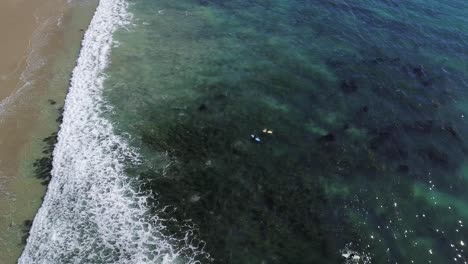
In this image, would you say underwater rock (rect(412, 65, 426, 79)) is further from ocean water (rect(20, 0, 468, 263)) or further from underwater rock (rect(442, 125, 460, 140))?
underwater rock (rect(442, 125, 460, 140))

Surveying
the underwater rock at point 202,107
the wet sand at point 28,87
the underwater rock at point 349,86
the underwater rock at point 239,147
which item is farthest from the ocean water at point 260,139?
the wet sand at point 28,87

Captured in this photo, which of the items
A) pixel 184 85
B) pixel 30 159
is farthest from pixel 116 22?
pixel 30 159

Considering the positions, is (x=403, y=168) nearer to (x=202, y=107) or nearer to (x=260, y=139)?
(x=260, y=139)

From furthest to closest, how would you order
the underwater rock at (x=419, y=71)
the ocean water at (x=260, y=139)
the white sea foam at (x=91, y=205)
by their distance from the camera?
the underwater rock at (x=419, y=71), the ocean water at (x=260, y=139), the white sea foam at (x=91, y=205)

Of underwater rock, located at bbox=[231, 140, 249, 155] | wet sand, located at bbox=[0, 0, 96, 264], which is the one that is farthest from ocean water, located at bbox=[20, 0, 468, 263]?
wet sand, located at bbox=[0, 0, 96, 264]

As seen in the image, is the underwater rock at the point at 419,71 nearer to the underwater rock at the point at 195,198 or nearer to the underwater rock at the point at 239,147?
the underwater rock at the point at 239,147

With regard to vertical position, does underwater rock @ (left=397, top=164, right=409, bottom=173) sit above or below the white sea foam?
above

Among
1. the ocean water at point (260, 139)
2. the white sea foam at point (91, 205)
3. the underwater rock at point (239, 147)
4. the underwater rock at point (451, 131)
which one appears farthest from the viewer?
the underwater rock at point (451, 131)

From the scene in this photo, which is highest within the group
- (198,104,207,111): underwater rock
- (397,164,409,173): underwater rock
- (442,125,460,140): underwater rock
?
(442,125,460,140): underwater rock
